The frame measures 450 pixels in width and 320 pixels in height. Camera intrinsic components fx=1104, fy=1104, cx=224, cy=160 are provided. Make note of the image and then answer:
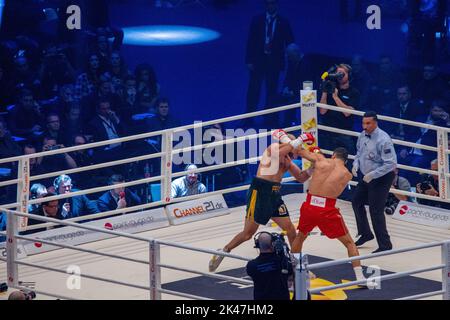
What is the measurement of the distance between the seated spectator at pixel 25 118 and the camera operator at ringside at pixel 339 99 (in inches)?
155

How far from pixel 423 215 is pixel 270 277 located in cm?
405

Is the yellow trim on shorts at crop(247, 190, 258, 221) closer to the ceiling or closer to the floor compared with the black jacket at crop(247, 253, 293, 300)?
closer to the ceiling

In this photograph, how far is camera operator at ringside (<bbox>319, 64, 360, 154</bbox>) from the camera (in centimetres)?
1224

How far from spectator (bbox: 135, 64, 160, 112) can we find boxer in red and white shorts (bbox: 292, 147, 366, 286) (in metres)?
5.11

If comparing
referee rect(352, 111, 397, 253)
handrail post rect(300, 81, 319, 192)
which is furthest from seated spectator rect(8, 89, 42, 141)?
referee rect(352, 111, 397, 253)

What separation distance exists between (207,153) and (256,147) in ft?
2.12

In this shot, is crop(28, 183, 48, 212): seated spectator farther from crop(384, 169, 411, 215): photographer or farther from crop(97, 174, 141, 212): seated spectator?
crop(384, 169, 411, 215): photographer

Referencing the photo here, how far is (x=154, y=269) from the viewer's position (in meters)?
9.32

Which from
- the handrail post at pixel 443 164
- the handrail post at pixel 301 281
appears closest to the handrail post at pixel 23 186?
the handrail post at pixel 301 281

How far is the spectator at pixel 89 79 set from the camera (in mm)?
14836
